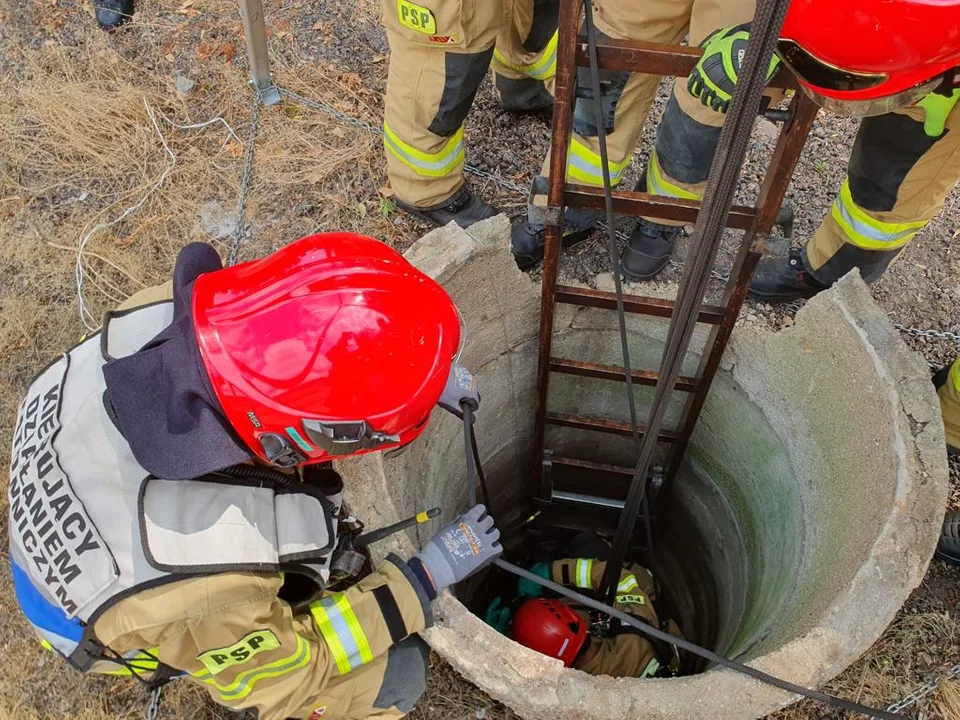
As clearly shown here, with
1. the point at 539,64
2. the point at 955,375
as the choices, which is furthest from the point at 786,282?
the point at 539,64

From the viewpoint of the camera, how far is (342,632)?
2109mm

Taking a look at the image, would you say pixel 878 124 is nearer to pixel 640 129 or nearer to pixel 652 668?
pixel 640 129

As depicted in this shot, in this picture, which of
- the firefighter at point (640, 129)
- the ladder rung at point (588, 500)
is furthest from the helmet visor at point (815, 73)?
the ladder rung at point (588, 500)

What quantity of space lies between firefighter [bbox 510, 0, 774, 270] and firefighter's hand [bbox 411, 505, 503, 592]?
1.09 m

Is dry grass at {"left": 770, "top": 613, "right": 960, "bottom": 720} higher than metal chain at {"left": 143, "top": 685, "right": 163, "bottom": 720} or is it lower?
higher

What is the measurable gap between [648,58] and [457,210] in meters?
1.89

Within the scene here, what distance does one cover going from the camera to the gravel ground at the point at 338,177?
2.96m

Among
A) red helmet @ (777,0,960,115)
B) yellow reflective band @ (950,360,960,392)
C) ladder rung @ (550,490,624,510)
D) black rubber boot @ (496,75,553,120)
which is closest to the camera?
red helmet @ (777,0,960,115)

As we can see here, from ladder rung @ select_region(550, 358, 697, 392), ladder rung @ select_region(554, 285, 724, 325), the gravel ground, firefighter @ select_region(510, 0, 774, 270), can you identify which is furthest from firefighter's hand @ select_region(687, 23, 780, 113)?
ladder rung @ select_region(550, 358, 697, 392)

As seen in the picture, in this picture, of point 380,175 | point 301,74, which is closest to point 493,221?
point 380,175

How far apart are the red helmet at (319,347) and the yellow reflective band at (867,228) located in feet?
7.03

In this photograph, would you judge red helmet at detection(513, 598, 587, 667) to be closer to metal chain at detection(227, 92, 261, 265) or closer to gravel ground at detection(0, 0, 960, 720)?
gravel ground at detection(0, 0, 960, 720)

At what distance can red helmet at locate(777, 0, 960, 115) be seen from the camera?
163 centimetres

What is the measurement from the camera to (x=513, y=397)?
11.1ft
